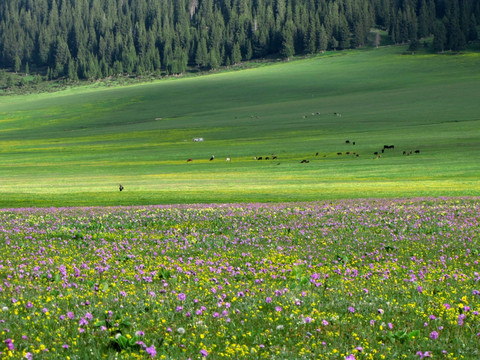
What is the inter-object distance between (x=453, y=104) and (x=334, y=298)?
11825cm

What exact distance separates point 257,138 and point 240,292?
82684 millimetres

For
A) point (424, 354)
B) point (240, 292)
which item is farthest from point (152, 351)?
point (424, 354)

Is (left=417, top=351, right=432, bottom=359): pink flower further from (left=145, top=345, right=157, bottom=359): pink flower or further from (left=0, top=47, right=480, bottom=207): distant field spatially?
(left=0, top=47, right=480, bottom=207): distant field

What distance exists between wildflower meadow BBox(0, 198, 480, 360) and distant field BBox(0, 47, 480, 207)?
18692mm

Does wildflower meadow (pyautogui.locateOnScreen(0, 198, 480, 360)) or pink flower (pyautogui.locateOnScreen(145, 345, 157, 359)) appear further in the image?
wildflower meadow (pyautogui.locateOnScreen(0, 198, 480, 360))

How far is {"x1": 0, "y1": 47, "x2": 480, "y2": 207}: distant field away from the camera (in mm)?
40062

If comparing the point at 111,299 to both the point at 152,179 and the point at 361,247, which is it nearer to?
the point at 361,247

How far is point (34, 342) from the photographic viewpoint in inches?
260

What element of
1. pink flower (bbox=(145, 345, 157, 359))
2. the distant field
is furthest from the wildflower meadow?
the distant field

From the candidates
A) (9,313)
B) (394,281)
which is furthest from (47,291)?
(394,281)

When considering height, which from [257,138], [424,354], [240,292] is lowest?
[424,354]

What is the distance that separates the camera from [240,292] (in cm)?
876

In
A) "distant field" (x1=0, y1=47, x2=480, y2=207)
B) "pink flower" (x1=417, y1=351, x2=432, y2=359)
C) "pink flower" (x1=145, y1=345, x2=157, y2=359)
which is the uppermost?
"distant field" (x1=0, y1=47, x2=480, y2=207)

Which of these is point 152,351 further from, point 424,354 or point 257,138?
point 257,138
